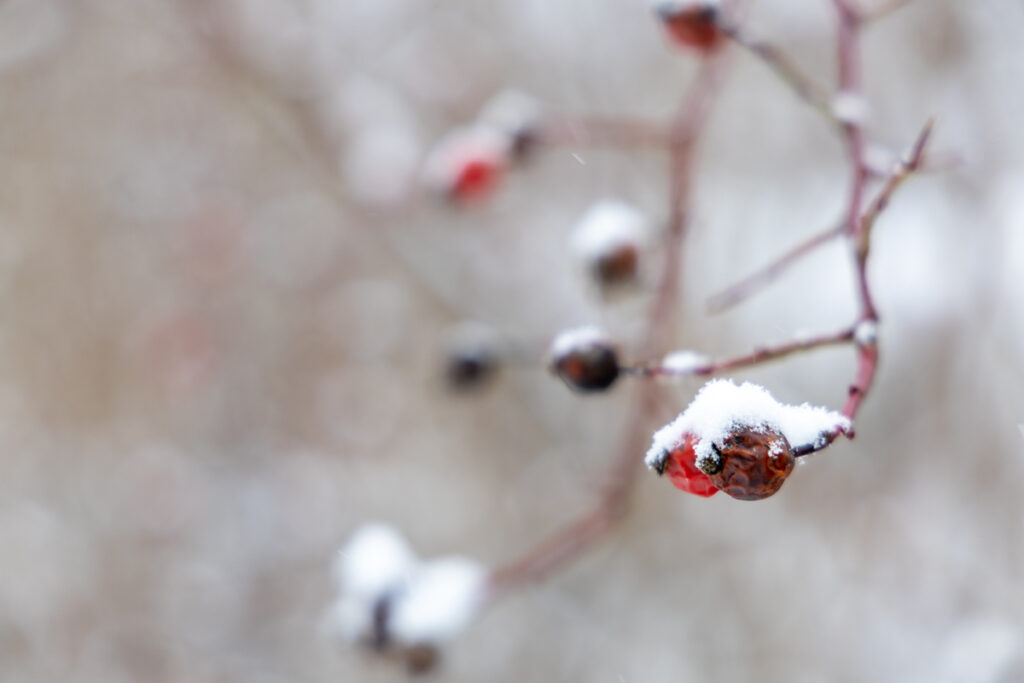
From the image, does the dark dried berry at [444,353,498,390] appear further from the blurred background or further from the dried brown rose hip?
the dried brown rose hip

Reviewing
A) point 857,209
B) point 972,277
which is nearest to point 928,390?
point 972,277

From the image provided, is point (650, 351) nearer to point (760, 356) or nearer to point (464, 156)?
point (760, 356)

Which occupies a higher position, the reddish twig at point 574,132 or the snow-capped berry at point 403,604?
the reddish twig at point 574,132

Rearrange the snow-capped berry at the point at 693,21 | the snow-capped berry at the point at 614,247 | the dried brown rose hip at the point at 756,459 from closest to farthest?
the dried brown rose hip at the point at 756,459
the snow-capped berry at the point at 693,21
the snow-capped berry at the point at 614,247

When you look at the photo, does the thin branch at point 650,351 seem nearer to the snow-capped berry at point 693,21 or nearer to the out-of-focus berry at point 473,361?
the snow-capped berry at point 693,21

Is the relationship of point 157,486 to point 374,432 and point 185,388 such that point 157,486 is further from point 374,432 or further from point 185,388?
point 374,432

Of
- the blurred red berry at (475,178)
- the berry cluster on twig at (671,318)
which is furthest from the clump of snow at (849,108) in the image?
the blurred red berry at (475,178)

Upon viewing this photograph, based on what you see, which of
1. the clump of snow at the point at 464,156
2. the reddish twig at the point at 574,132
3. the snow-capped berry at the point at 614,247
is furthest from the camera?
the clump of snow at the point at 464,156

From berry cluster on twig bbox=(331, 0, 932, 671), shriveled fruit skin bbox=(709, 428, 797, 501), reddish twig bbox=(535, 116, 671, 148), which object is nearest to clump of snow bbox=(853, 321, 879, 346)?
berry cluster on twig bbox=(331, 0, 932, 671)
